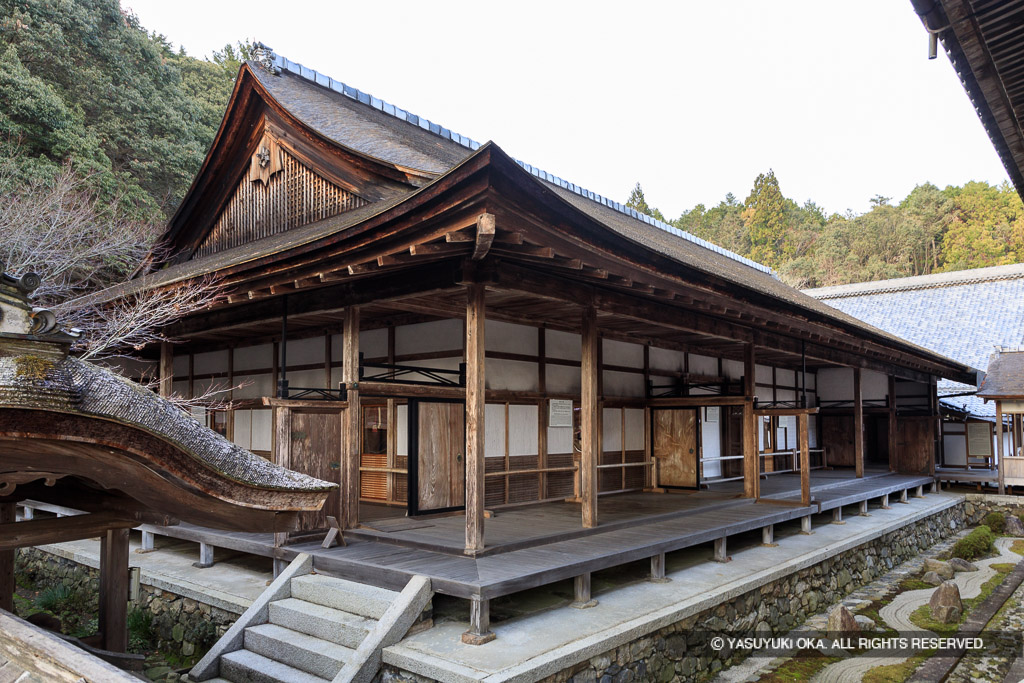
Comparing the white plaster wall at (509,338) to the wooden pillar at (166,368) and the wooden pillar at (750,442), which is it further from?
the wooden pillar at (166,368)

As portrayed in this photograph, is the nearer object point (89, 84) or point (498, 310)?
point (498, 310)

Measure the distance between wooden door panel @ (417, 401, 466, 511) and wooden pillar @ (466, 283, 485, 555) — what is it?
208cm

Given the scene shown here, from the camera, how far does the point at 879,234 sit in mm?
45812

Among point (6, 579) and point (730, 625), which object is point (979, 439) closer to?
point (730, 625)

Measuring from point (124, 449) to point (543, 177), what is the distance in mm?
14063

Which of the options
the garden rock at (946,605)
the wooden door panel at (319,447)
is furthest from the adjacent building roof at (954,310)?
the wooden door panel at (319,447)

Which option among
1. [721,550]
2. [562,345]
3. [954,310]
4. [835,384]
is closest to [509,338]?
[562,345]

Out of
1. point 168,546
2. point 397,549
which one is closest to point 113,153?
point 168,546

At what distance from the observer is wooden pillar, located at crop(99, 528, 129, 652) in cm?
372

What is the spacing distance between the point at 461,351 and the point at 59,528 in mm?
5524

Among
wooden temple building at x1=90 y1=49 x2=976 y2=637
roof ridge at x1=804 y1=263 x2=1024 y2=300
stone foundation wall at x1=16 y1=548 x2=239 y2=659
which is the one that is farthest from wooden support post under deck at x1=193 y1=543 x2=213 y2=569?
roof ridge at x1=804 y1=263 x2=1024 y2=300

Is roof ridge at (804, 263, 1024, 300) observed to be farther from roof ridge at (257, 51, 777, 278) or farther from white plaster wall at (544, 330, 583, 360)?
white plaster wall at (544, 330, 583, 360)

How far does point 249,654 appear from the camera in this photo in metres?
5.65

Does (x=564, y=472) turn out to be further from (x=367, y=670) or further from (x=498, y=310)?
(x=367, y=670)
